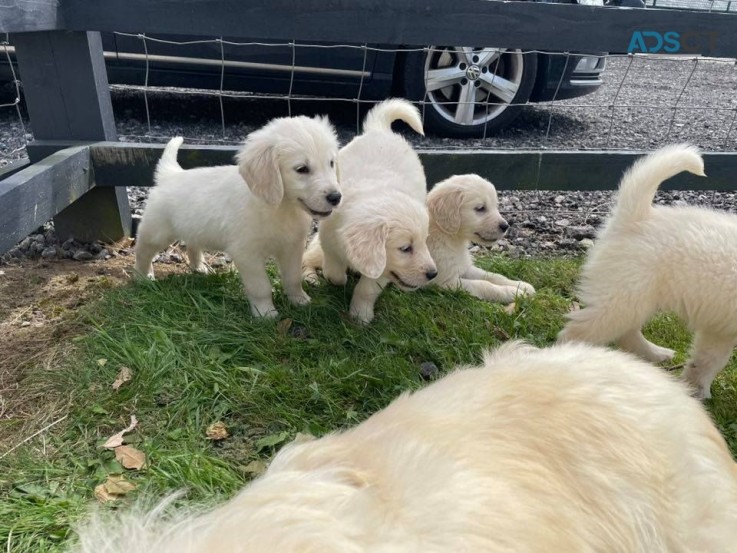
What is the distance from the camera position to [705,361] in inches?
107

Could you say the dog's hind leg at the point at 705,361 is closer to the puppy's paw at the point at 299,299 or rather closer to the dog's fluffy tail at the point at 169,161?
the puppy's paw at the point at 299,299

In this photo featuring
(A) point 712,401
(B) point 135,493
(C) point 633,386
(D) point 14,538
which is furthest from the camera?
(A) point 712,401

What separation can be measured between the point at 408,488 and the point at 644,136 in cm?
652

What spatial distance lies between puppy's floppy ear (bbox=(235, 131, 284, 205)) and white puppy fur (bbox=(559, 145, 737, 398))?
1.38 meters

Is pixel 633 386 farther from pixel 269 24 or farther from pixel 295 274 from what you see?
pixel 269 24

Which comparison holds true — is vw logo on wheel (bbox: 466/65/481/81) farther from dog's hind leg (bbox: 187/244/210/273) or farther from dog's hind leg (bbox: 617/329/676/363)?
dog's hind leg (bbox: 617/329/676/363)

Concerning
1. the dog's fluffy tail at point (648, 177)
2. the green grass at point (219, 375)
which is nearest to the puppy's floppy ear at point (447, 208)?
the green grass at point (219, 375)

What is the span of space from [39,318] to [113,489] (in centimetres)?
129

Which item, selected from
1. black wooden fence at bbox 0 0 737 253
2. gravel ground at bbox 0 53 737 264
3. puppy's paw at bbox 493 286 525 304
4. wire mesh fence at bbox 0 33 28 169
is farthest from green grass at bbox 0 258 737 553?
wire mesh fence at bbox 0 33 28 169

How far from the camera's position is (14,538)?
1829mm

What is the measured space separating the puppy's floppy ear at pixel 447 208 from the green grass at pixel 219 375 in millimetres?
382

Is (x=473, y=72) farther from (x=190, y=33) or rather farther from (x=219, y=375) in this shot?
(x=219, y=375)

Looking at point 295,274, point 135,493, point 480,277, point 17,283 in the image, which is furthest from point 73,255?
point 480,277

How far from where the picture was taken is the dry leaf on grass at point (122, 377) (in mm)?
2500
